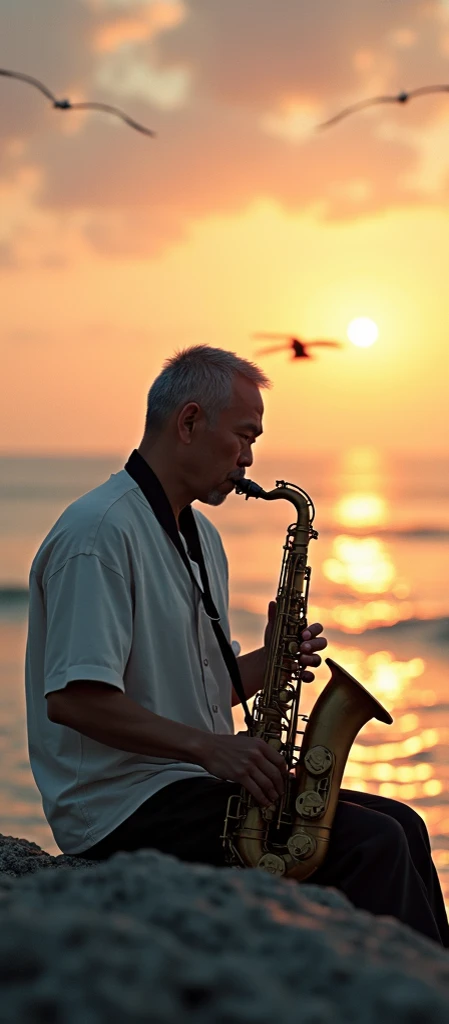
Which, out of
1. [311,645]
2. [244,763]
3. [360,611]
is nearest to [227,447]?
[311,645]

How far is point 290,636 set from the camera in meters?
4.35

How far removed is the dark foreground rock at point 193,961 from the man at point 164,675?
72.0 inches

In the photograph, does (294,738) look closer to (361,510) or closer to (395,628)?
(395,628)

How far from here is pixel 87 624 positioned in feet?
11.8

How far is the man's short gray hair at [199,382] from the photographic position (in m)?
4.17

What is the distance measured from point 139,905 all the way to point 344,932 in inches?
10.9

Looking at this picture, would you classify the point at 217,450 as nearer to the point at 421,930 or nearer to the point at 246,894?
the point at 421,930

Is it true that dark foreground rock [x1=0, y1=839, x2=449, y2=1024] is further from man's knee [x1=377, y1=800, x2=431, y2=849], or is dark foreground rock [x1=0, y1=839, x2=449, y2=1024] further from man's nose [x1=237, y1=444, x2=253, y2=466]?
man's nose [x1=237, y1=444, x2=253, y2=466]

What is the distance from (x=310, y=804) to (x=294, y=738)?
1.23ft

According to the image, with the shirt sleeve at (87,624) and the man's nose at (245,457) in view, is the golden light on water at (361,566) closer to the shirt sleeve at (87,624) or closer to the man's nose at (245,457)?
the man's nose at (245,457)

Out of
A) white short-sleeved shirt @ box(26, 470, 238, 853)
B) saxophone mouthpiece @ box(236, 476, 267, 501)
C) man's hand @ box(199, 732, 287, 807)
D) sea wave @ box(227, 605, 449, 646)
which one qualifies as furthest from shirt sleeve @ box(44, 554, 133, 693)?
sea wave @ box(227, 605, 449, 646)

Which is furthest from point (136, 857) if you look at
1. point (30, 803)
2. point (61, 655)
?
point (30, 803)

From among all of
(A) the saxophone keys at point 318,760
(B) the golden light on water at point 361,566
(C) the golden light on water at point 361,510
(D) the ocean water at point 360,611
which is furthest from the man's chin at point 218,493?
(C) the golden light on water at point 361,510

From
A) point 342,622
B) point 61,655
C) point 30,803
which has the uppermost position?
point 342,622
